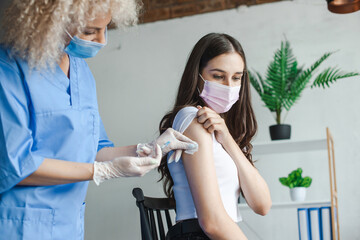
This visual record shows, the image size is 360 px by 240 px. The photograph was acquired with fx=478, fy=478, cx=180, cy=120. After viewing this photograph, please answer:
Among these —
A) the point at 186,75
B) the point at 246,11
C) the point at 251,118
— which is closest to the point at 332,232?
the point at 251,118

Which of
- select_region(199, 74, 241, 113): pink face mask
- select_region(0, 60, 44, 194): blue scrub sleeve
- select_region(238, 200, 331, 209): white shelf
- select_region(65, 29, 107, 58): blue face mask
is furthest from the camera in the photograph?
select_region(238, 200, 331, 209): white shelf

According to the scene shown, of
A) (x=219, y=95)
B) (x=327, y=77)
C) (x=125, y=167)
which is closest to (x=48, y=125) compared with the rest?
(x=125, y=167)

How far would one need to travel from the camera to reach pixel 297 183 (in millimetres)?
2436

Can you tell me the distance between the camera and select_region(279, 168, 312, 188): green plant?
2.43m

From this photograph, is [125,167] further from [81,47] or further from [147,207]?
[147,207]

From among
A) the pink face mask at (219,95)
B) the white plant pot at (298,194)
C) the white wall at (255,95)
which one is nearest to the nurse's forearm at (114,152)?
the pink face mask at (219,95)

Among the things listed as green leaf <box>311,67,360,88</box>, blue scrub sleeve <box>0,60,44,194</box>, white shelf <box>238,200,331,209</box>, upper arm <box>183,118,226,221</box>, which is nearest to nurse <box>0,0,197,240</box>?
blue scrub sleeve <box>0,60,44,194</box>

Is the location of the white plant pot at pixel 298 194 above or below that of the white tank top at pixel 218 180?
below

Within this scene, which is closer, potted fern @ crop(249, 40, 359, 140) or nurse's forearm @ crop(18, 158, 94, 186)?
nurse's forearm @ crop(18, 158, 94, 186)

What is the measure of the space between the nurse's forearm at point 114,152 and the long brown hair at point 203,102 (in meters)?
0.21

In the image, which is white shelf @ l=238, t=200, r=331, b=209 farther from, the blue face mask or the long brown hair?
the blue face mask

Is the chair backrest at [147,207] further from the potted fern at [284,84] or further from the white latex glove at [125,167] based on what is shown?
the potted fern at [284,84]

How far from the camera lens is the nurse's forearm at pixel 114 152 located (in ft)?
4.70

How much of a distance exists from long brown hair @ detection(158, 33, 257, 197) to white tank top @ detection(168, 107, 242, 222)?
0.12m
